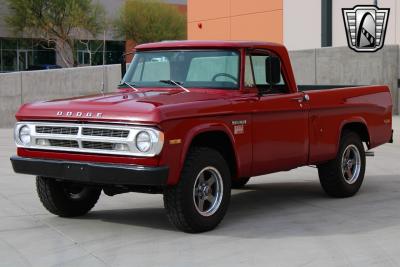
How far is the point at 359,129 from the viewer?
9.49 metres

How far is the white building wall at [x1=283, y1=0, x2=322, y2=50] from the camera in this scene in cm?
2741

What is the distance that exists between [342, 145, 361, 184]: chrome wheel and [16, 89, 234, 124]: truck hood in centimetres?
248

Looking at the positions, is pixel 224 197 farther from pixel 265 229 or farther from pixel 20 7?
pixel 20 7

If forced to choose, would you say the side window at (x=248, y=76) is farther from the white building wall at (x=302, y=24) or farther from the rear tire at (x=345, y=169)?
the white building wall at (x=302, y=24)

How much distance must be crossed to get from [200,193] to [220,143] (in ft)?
1.96

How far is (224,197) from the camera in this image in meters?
7.17

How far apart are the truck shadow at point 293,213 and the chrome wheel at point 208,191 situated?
0.26 m

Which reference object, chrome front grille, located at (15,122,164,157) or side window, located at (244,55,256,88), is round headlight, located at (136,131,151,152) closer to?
chrome front grille, located at (15,122,164,157)

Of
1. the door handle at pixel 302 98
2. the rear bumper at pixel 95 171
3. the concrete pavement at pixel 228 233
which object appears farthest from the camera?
the door handle at pixel 302 98

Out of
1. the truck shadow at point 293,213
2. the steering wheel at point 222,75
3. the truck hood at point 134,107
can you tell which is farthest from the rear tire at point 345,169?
the truck hood at point 134,107

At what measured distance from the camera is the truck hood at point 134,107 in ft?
21.3

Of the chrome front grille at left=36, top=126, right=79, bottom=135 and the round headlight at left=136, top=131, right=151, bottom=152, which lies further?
the chrome front grille at left=36, top=126, right=79, bottom=135

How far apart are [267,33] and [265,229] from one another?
80.4 ft

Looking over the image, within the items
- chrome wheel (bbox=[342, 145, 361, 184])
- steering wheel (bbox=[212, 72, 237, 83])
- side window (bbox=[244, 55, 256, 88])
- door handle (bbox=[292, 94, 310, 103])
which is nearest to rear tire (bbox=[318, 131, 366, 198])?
chrome wheel (bbox=[342, 145, 361, 184])
